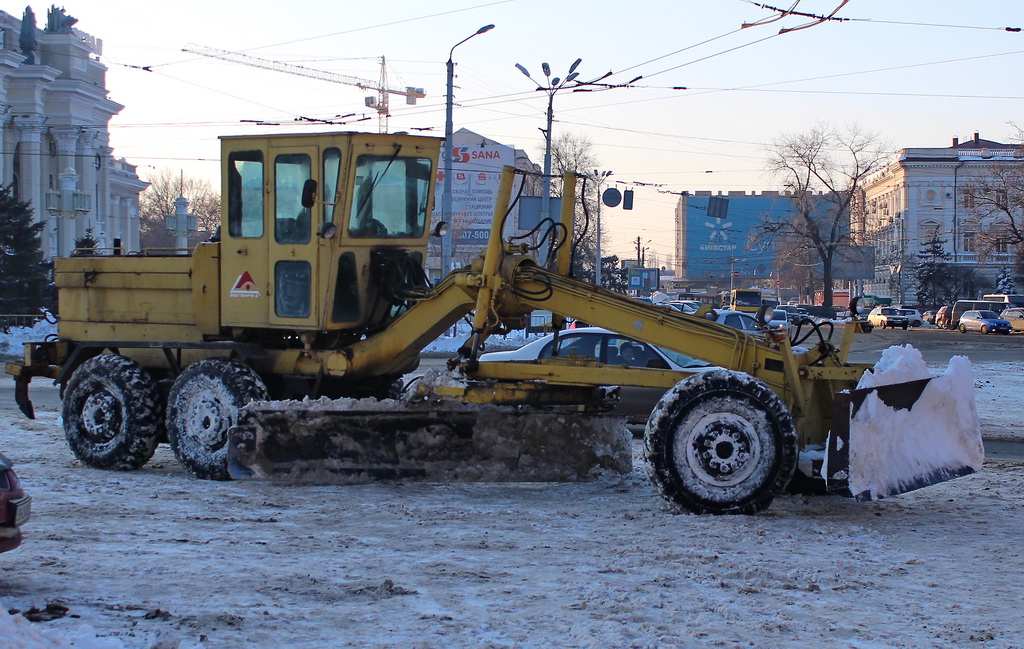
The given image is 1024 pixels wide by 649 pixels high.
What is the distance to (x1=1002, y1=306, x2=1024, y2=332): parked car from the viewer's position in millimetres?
54219

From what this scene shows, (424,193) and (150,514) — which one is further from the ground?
(424,193)

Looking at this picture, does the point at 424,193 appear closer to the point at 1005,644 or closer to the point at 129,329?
the point at 129,329

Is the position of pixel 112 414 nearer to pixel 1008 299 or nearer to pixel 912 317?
pixel 912 317

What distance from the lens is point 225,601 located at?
579cm

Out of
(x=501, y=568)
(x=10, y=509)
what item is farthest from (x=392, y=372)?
(x=10, y=509)

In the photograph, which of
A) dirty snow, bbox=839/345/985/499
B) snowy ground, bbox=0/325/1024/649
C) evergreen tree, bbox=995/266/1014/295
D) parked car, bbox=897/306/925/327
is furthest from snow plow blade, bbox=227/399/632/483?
evergreen tree, bbox=995/266/1014/295

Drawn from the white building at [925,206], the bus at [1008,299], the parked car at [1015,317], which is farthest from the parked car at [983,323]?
the white building at [925,206]

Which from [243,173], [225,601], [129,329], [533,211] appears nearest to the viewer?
[225,601]

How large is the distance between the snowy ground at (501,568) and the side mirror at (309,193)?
2507 millimetres

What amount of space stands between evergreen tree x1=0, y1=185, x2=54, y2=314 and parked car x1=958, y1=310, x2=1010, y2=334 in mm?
43129

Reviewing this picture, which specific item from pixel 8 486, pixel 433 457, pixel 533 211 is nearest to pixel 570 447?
pixel 433 457

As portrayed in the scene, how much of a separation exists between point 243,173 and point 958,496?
696cm

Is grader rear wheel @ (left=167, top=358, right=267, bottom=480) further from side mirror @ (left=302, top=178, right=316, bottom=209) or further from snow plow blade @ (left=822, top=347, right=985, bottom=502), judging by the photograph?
snow plow blade @ (left=822, top=347, right=985, bottom=502)

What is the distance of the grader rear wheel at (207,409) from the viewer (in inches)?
385
